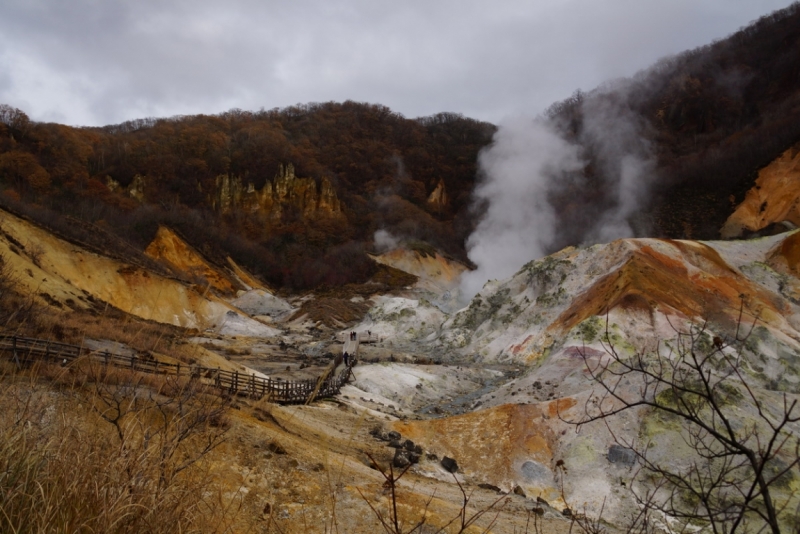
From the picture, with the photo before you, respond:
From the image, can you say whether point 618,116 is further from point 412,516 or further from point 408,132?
point 412,516

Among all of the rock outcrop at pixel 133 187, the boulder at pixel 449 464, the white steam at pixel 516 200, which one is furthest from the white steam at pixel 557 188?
the rock outcrop at pixel 133 187

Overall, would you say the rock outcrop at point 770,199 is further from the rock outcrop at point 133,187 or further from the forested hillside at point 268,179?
the rock outcrop at point 133,187

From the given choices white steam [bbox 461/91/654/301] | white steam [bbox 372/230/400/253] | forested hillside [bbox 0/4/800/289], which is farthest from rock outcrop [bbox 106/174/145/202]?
white steam [bbox 461/91/654/301]

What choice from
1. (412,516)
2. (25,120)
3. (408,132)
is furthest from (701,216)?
(25,120)

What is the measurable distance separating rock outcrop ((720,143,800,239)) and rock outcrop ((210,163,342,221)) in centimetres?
5705

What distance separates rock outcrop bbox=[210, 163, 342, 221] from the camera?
266 ft

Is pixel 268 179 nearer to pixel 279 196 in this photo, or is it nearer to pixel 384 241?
pixel 279 196

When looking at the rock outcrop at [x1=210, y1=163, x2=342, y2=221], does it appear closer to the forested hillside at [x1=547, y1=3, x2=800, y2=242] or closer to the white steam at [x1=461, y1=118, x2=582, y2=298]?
the white steam at [x1=461, y1=118, x2=582, y2=298]

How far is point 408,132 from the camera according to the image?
114m

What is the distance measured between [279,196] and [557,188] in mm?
43928

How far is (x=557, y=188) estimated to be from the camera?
72.4 metres

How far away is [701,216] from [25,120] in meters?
81.4

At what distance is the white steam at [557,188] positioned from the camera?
6116 centimetres

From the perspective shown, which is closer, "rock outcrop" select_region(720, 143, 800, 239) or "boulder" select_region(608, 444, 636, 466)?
"boulder" select_region(608, 444, 636, 466)
